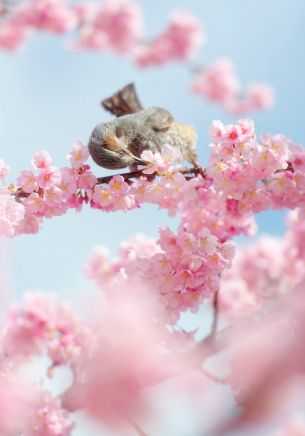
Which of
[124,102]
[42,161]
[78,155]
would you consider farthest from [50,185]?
[124,102]

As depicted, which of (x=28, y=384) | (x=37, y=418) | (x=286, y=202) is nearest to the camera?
(x=286, y=202)

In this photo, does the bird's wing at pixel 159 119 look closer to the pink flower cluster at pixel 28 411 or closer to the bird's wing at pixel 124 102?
the bird's wing at pixel 124 102

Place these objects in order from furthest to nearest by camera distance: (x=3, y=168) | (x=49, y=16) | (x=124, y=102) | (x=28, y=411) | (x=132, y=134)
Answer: (x=49, y=16) < (x=124, y=102) < (x=28, y=411) < (x=132, y=134) < (x=3, y=168)

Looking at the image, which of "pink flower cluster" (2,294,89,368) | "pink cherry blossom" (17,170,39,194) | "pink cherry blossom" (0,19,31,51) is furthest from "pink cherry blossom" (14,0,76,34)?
"pink cherry blossom" (17,170,39,194)

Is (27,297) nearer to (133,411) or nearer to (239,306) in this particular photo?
(133,411)

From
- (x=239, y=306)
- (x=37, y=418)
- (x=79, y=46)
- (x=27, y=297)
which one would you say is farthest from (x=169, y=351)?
(x=79, y=46)

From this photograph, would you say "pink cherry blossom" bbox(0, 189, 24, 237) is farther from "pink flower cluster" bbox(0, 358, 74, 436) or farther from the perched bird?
"pink flower cluster" bbox(0, 358, 74, 436)

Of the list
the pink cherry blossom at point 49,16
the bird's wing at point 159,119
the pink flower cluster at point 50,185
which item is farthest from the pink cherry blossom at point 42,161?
the pink cherry blossom at point 49,16

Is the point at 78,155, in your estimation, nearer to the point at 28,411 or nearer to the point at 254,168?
the point at 254,168
